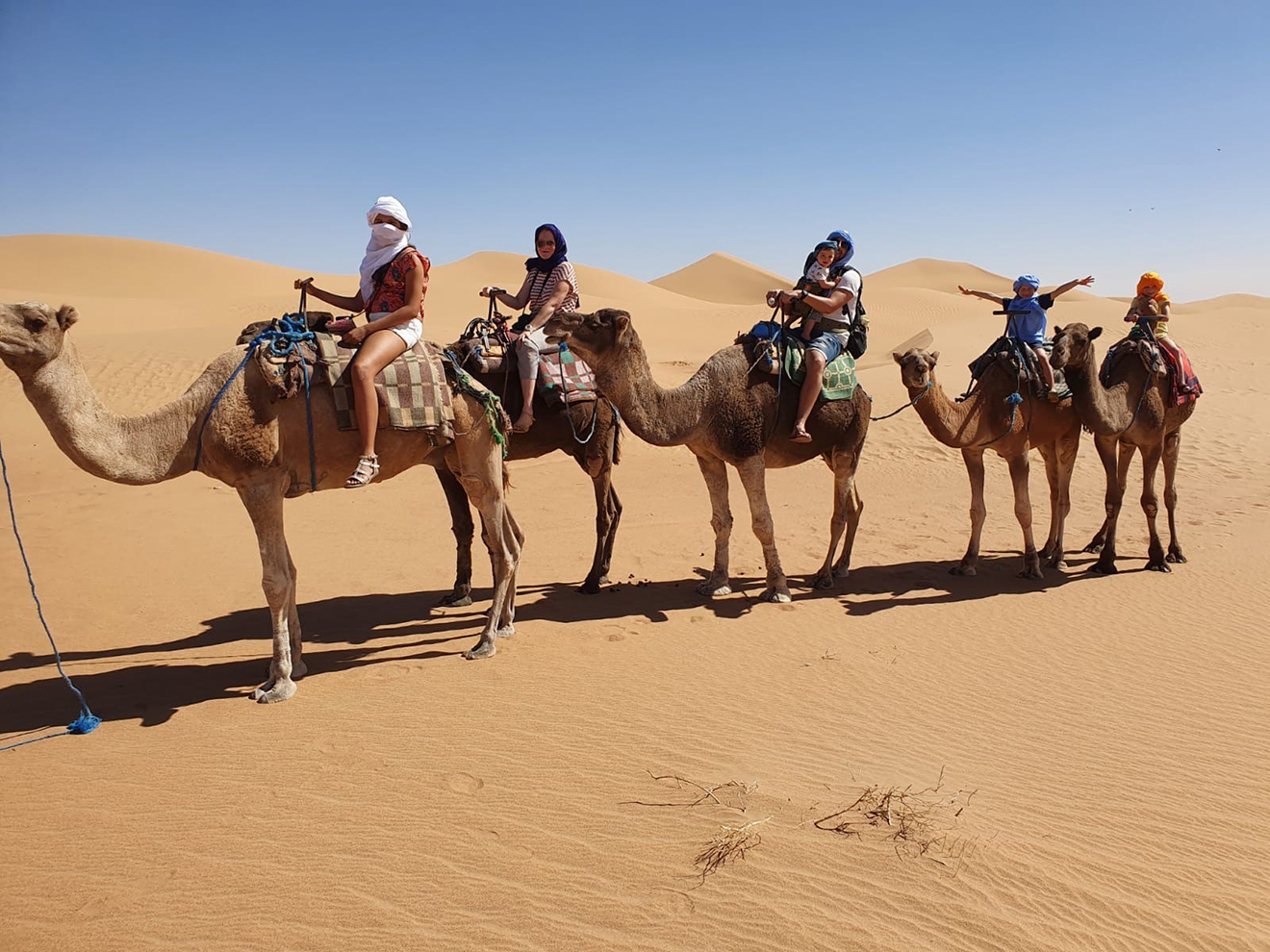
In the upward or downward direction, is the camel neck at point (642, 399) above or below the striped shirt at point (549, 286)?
below

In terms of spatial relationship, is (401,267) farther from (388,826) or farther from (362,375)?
(388,826)

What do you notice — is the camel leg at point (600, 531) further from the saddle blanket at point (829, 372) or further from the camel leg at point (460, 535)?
the saddle blanket at point (829, 372)

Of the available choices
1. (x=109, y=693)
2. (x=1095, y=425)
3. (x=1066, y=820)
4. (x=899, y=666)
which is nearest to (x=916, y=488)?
(x=1095, y=425)

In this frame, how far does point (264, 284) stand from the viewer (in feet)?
196

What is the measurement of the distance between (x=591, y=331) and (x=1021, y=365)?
479 cm

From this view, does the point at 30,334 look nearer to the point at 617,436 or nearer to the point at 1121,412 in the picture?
the point at 617,436

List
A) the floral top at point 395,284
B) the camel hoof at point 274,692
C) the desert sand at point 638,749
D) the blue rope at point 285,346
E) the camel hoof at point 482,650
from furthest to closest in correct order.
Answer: the camel hoof at point 482,650, the floral top at point 395,284, the camel hoof at point 274,692, the blue rope at point 285,346, the desert sand at point 638,749

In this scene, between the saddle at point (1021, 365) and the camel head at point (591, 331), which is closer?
the camel head at point (591, 331)

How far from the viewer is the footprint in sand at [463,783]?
15.0 ft

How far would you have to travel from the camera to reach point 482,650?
22.2ft

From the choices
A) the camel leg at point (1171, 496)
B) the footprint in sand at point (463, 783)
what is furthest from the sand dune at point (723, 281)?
the footprint in sand at point (463, 783)

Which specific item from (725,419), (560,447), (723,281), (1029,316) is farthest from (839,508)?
(723,281)

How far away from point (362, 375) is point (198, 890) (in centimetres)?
331

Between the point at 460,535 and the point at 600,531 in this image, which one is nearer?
the point at 460,535
